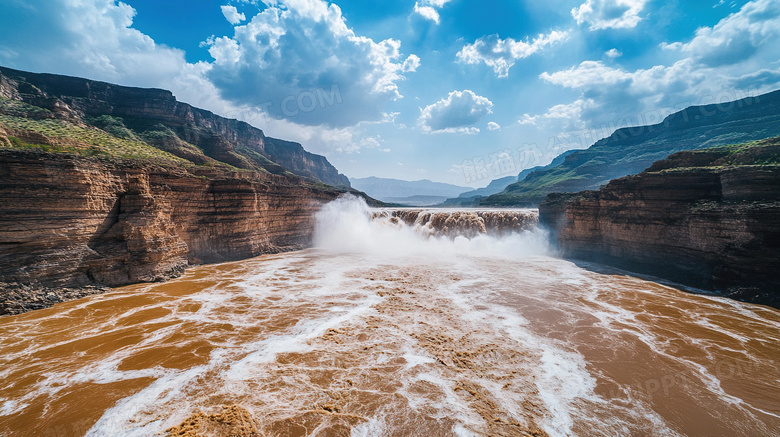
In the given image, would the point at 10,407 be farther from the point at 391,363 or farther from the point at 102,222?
the point at 102,222

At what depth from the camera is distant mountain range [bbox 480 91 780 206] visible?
5825cm

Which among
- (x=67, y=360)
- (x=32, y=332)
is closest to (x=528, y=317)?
(x=67, y=360)

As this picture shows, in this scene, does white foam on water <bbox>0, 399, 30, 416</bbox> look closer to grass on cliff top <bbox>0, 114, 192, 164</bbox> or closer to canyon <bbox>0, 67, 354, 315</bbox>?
canyon <bbox>0, 67, 354, 315</bbox>

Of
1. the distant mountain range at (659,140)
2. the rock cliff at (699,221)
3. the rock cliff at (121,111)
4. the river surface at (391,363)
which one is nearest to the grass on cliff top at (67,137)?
the rock cliff at (121,111)

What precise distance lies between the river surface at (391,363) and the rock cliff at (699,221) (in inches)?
90.4

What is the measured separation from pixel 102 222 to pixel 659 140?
114068mm

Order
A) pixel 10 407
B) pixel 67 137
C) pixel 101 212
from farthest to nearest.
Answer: pixel 67 137 < pixel 101 212 < pixel 10 407

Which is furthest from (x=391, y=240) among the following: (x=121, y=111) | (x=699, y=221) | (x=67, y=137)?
(x=121, y=111)

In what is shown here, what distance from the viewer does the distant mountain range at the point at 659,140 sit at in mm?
58250

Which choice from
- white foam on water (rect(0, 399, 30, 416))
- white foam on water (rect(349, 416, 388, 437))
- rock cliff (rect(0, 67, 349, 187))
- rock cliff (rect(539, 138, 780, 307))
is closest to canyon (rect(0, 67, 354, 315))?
rock cliff (rect(0, 67, 349, 187))

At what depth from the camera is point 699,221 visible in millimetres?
13625

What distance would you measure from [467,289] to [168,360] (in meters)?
11.2

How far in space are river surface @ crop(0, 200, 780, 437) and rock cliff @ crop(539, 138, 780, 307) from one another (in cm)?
230

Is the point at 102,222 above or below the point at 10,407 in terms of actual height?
above
